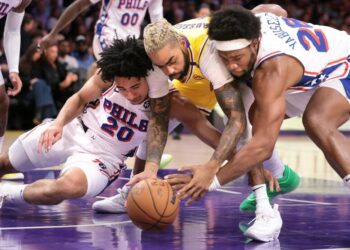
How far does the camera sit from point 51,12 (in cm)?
1580

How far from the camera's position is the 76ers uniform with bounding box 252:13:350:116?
4922 mm

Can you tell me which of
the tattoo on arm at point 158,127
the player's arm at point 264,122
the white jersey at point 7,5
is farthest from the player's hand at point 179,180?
the white jersey at point 7,5

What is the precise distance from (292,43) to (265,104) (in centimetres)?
56

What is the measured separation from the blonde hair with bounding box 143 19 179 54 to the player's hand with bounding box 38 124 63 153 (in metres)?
0.86

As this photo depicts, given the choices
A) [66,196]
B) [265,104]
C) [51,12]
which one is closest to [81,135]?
[66,196]

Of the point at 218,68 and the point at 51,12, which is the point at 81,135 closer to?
the point at 218,68

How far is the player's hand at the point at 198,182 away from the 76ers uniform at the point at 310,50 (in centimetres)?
72

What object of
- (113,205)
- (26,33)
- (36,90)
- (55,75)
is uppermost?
(113,205)

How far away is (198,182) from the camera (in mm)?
4613

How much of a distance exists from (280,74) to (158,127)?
36.1 inches

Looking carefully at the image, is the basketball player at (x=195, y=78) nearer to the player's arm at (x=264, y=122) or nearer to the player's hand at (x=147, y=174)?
the player's hand at (x=147, y=174)

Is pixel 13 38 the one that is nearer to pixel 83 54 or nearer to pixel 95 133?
pixel 95 133

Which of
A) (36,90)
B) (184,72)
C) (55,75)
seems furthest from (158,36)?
(55,75)

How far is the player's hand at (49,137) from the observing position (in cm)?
520
